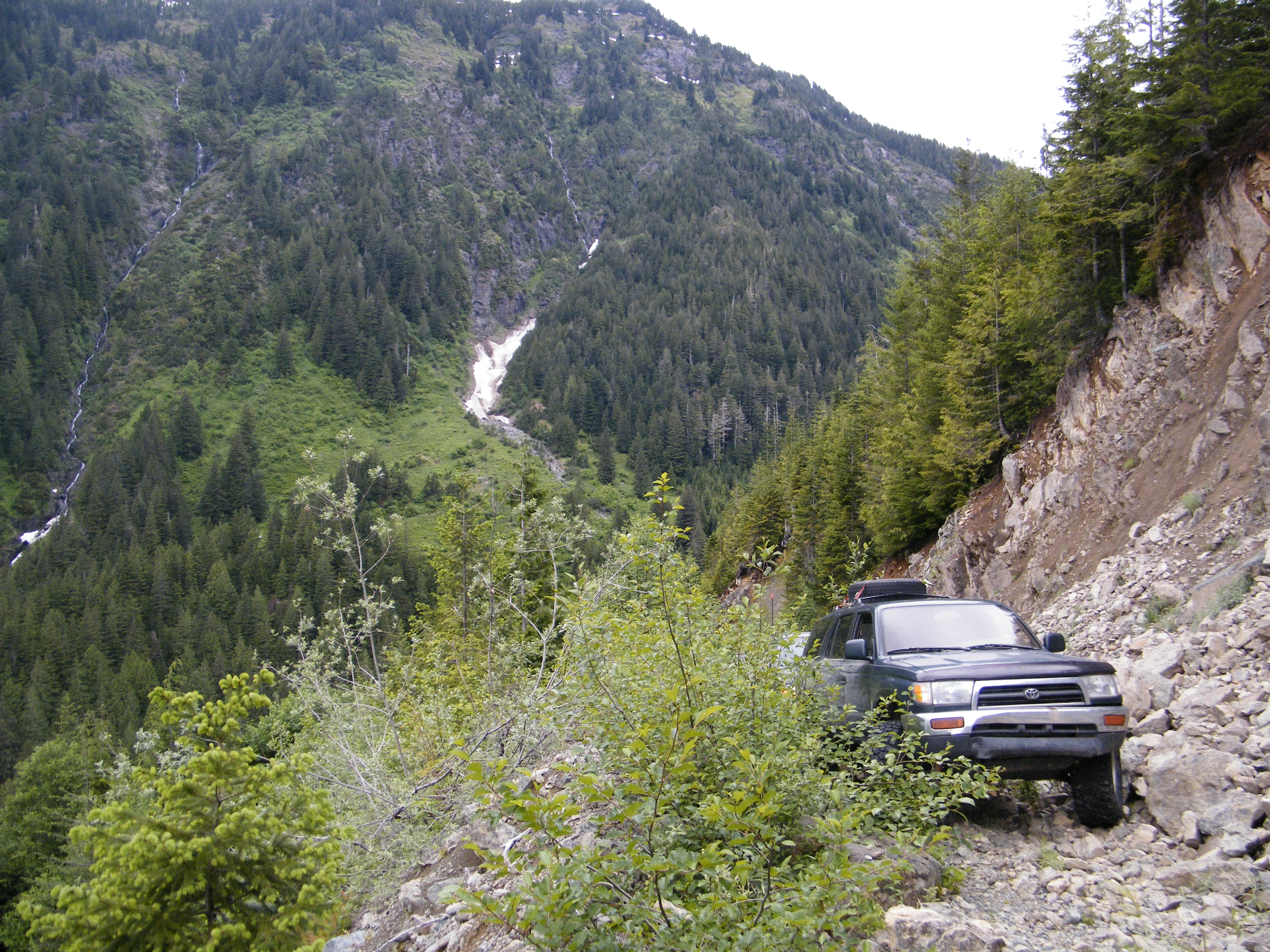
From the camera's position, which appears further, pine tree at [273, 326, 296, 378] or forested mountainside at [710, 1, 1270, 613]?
pine tree at [273, 326, 296, 378]

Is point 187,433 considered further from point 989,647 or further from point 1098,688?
point 1098,688

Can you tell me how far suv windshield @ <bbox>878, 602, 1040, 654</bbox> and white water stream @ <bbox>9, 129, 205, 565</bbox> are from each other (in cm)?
11709

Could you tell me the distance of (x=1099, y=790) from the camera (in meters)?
5.80

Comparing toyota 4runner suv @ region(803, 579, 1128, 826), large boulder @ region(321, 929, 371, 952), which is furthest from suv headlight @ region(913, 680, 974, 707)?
large boulder @ region(321, 929, 371, 952)

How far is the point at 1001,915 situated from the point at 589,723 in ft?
9.91

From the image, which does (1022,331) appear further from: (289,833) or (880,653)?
(289,833)

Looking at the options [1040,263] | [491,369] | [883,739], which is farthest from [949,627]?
[491,369]

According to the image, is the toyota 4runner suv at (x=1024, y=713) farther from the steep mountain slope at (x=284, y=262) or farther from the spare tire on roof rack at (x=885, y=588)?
the steep mountain slope at (x=284, y=262)

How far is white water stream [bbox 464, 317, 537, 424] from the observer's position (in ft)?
453

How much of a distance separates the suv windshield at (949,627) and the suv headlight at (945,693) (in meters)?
1.16

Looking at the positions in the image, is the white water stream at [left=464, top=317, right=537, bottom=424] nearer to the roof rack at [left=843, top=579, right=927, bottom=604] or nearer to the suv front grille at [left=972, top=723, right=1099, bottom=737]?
the roof rack at [left=843, top=579, right=927, bottom=604]

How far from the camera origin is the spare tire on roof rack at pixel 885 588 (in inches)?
430

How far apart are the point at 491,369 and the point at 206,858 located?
6089 inches

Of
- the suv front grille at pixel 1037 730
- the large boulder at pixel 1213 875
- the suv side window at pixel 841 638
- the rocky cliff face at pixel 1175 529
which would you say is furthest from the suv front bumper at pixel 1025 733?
the suv side window at pixel 841 638
